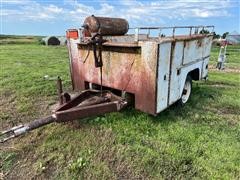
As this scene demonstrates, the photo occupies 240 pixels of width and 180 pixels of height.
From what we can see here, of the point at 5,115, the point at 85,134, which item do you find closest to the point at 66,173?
the point at 85,134

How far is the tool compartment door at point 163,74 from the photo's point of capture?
137 inches

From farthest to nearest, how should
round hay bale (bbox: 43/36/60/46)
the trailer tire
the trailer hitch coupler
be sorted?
round hay bale (bbox: 43/36/60/46) → the trailer tire → the trailer hitch coupler

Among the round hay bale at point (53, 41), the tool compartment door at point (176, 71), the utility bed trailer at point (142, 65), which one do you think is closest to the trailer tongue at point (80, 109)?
the utility bed trailer at point (142, 65)

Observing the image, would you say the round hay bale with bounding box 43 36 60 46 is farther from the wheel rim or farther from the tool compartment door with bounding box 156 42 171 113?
the tool compartment door with bounding box 156 42 171 113

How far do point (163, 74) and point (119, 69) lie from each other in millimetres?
702

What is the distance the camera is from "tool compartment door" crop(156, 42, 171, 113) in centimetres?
349

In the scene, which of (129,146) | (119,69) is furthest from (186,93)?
(129,146)

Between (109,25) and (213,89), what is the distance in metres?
3.45

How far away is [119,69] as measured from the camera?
13.0ft

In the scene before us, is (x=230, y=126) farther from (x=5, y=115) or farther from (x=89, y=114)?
(x=5, y=115)

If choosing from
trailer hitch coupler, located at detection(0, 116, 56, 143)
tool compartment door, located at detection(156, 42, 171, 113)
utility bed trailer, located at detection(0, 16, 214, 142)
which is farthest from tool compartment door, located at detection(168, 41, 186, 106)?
trailer hitch coupler, located at detection(0, 116, 56, 143)

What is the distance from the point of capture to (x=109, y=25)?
4262 mm

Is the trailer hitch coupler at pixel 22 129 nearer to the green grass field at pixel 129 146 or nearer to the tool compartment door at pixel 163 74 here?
the green grass field at pixel 129 146

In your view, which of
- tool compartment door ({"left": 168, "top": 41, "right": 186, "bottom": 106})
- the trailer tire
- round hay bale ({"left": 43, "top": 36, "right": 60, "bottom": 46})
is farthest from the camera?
round hay bale ({"left": 43, "top": 36, "right": 60, "bottom": 46})
